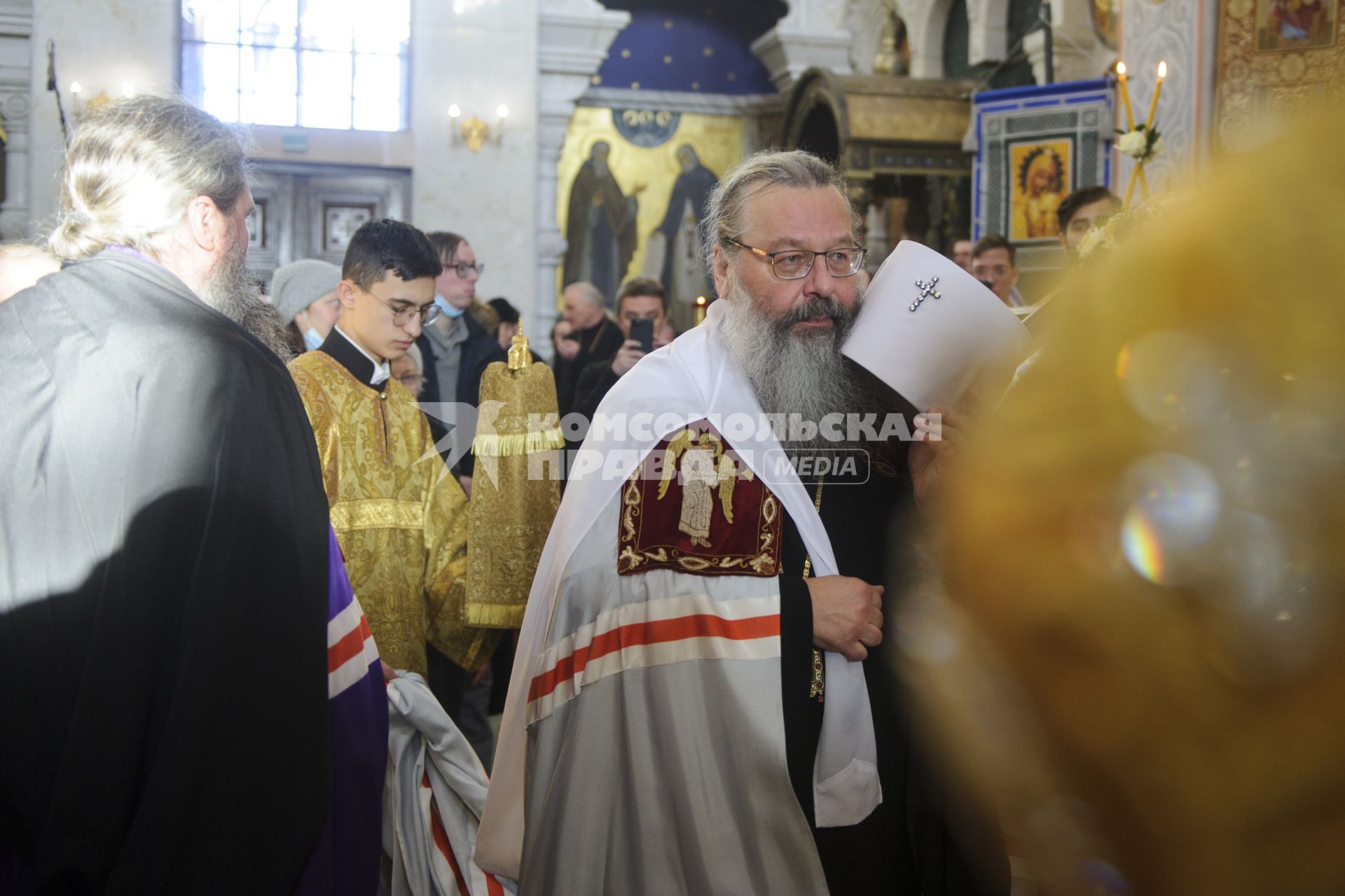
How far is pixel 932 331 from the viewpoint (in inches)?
75.0

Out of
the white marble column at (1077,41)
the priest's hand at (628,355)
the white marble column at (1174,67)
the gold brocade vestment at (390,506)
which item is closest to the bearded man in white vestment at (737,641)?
the gold brocade vestment at (390,506)

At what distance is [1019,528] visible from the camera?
34 centimetres

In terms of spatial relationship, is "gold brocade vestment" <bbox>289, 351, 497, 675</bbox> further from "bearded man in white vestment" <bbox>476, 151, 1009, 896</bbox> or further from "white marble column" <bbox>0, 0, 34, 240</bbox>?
"white marble column" <bbox>0, 0, 34, 240</bbox>

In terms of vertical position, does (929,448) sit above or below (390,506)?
above

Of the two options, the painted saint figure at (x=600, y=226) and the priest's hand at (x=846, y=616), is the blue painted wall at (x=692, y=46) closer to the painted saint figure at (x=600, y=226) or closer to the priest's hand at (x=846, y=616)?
the painted saint figure at (x=600, y=226)

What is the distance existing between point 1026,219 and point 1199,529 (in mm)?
8415

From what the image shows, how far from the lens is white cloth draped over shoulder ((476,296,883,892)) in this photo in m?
1.97

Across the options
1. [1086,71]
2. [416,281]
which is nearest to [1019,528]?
[416,281]

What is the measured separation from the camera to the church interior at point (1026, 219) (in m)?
0.33

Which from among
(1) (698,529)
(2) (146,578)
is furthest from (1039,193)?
(2) (146,578)

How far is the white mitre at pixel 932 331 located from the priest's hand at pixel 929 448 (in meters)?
0.05

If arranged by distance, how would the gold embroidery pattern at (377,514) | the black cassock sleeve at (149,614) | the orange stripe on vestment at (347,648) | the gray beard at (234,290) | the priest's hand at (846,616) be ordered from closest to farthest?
the black cassock sleeve at (149,614)
the gray beard at (234,290)
the orange stripe on vestment at (347,648)
the priest's hand at (846,616)
the gold embroidery pattern at (377,514)

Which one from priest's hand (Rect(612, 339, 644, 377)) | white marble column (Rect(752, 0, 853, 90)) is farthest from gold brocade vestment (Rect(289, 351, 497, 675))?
white marble column (Rect(752, 0, 853, 90))

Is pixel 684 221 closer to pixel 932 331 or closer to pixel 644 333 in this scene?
pixel 644 333
